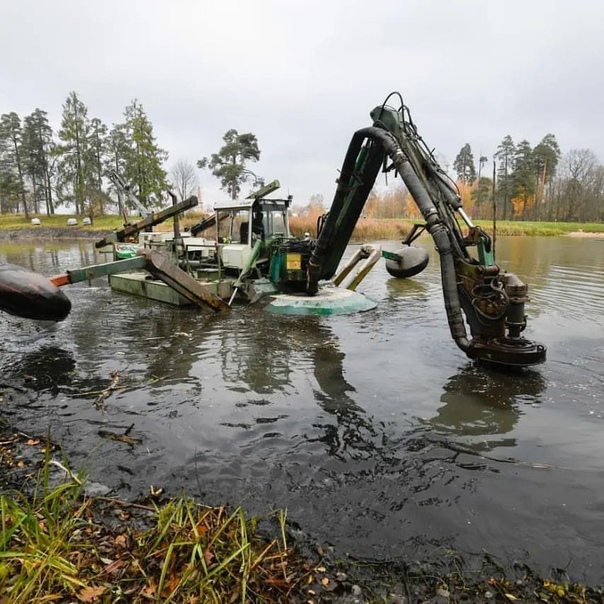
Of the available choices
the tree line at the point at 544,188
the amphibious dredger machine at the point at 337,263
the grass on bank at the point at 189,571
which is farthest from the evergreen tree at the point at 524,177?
the grass on bank at the point at 189,571

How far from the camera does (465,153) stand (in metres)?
80.2

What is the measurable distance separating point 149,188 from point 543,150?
53080mm

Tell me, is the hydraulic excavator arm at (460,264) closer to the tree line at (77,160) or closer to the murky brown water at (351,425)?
the murky brown water at (351,425)

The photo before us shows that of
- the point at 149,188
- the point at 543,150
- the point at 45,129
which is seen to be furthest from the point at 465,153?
the point at 45,129

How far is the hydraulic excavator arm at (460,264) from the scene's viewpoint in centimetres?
546

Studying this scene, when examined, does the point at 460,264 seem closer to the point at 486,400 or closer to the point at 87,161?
the point at 486,400

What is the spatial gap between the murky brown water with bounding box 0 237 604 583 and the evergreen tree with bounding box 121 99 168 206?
130 ft

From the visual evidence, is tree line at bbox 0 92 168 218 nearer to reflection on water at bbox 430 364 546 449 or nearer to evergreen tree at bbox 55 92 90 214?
evergreen tree at bbox 55 92 90 214

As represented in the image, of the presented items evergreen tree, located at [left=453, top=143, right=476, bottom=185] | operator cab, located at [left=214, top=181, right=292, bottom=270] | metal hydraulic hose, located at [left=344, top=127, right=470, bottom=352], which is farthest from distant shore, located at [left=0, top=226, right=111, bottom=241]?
evergreen tree, located at [left=453, top=143, right=476, bottom=185]

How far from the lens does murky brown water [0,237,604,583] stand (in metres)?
3.11

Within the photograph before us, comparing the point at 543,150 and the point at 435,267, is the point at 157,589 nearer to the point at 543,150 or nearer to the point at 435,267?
the point at 435,267

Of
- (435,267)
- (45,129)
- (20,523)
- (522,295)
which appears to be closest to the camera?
(20,523)

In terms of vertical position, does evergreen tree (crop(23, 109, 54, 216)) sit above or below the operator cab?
above

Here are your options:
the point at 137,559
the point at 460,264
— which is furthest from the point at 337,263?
the point at 137,559
